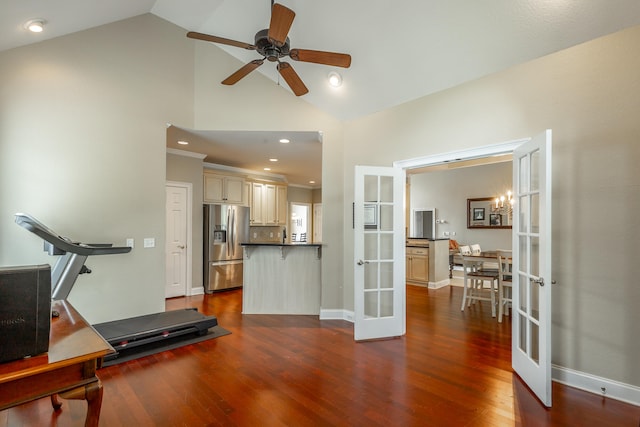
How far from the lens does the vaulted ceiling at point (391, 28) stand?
2.36 m

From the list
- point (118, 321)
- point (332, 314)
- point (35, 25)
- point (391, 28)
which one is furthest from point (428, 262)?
point (35, 25)

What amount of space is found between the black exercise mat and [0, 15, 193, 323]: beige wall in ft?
1.59

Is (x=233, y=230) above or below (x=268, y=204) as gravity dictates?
below

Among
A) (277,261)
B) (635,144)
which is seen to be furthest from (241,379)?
(635,144)

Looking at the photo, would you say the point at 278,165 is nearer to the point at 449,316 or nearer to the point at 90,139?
the point at 90,139

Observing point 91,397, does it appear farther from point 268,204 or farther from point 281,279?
point 268,204

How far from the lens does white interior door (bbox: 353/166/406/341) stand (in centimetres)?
357

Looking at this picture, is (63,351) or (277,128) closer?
(63,351)

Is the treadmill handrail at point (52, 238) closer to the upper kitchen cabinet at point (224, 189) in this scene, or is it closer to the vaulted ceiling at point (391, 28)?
the vaulted ceiling at point (391, 28)

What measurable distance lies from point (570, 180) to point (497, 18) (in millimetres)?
1455

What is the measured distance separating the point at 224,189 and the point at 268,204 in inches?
53.6

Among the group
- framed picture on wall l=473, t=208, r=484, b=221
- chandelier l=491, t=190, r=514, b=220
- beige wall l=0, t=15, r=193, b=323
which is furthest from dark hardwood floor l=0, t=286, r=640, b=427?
framed picture on wall l=473, t=208, r=484, b=221

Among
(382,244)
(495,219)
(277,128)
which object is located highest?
(277,128)

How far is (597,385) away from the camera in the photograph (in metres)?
2.36
